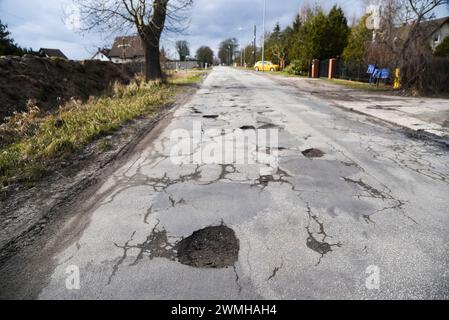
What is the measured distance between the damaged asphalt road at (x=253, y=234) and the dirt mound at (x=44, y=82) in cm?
598

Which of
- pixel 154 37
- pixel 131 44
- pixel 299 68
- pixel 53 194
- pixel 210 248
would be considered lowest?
pixel 210 248

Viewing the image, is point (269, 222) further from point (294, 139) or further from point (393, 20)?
point (393, 20)

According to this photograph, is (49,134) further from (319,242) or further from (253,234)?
(319,242)

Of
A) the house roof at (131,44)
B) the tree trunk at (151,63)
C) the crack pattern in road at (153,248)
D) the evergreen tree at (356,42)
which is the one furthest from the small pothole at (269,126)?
the evergreen tree at (356,42)

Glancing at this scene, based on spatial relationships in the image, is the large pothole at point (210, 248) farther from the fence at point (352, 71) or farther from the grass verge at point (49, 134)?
the fence at point (352, 71)

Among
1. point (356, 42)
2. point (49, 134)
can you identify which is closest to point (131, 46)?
point (356, 42)

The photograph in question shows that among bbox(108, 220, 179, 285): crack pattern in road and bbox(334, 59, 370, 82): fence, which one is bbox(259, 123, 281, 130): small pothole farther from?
bbox(334, 59, 370, 82): fence

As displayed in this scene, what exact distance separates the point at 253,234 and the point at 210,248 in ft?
1.46

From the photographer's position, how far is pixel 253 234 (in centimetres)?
288

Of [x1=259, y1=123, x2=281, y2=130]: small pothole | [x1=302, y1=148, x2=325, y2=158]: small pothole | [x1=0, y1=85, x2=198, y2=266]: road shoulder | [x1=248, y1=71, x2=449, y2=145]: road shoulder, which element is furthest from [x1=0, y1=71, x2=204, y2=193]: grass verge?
[x1=248, y1=71, x2=449, y2=145]: road shoulder

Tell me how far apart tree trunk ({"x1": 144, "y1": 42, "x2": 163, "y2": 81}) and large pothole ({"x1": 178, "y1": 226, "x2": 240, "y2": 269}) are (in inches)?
638

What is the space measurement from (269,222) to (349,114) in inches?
283

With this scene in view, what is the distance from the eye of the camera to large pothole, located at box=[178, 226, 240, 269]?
2.52 metres
